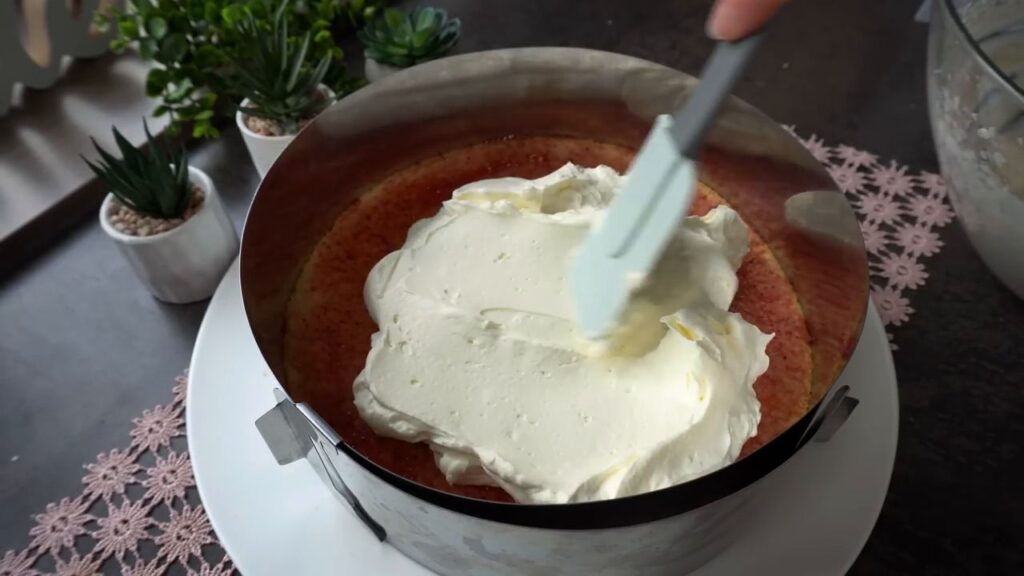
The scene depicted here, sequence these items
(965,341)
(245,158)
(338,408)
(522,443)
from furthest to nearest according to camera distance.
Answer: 1. (245,158)
2. (965,341)
3. (338,408)
4. (522,443)

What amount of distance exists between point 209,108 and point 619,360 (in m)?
0.69

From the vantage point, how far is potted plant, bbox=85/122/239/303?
3.04 feet

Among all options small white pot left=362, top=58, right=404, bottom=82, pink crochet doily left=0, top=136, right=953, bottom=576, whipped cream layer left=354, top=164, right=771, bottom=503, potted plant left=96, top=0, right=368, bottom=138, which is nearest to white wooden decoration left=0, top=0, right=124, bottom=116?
potted plant left=96, top=0, right=368, bottom=138

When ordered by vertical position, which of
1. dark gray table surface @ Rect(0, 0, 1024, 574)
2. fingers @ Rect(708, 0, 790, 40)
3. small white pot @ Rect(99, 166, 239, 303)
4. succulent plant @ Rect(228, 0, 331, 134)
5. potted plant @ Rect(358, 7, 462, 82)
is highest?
fingers @ Rect(708, 0, 790, 40)

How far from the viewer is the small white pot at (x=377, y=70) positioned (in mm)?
1151

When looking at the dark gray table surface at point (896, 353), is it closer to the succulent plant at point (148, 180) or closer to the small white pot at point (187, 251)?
the small white pot at point (187, 251)

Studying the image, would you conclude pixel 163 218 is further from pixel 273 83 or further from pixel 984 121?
pixel 984 121

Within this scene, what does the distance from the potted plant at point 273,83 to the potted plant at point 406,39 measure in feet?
0.32

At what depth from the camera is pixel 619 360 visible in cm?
76

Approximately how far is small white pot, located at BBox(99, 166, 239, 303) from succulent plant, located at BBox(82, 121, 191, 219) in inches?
1.2

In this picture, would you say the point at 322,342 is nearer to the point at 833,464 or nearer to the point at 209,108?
the point at 209,108

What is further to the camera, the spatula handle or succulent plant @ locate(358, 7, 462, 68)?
succulent plant @ locate(358, 7, 462, 68)

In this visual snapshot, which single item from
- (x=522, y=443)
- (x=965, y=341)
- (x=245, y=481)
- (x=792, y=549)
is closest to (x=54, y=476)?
(x=245, y=481)

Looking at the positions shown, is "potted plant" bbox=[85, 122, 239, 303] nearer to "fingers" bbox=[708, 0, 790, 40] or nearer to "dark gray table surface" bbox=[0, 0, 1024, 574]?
"dark gray table surface" bbox=[0, 0, 1024, 574]
